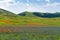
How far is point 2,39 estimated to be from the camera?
40.7 m

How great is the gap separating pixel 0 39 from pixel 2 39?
0.38 meters

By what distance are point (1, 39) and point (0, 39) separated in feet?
0.78

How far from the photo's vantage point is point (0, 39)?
40.5 m

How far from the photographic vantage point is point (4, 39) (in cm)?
4056

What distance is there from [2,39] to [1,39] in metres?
0.17

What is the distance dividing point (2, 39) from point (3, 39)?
7.3 inches

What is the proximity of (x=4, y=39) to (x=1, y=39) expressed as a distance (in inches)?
20.4

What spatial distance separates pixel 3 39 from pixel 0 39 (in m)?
0.50

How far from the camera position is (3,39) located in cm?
4062

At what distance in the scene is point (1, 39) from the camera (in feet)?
133

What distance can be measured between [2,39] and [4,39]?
0.37 metres

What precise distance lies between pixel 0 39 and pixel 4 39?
A: 659mm
